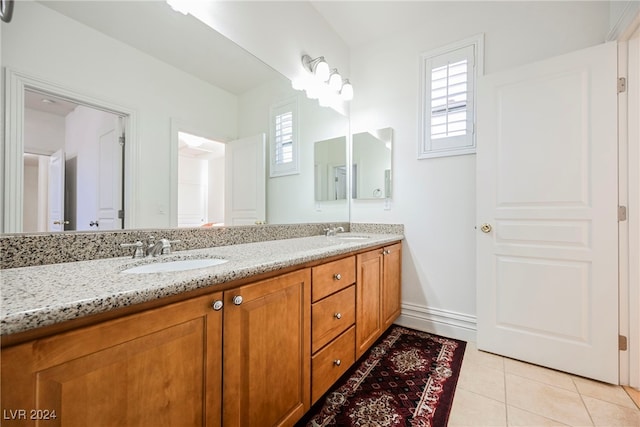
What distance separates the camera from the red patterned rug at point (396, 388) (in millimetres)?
1260

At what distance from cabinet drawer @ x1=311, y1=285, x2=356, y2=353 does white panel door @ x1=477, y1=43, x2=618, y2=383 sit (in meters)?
1.06

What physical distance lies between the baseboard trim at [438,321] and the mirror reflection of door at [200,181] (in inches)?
69.3

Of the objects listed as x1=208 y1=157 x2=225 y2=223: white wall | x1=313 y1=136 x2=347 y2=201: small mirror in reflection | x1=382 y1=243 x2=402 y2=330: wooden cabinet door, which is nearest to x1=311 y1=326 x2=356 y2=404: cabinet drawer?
x1=382 y1=243 x2=402 y2=330: wooden cabinet door

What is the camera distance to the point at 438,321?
2.16 metres

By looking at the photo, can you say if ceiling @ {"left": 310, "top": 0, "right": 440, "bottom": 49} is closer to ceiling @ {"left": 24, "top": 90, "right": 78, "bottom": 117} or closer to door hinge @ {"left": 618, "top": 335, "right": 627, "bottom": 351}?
ceiling @ {"left": 24, "top": 90, "right": 78, "bottom": 117}

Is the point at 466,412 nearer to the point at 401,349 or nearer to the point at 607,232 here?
the point at 401,349

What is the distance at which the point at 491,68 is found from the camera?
1972mm

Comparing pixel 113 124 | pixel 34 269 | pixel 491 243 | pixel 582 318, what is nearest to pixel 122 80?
pixel 113 124

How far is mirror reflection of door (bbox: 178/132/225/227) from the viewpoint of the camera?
1.32 meters

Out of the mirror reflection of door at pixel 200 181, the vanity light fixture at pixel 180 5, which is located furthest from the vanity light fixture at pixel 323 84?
the mirror reflection of door at pixel 200 181

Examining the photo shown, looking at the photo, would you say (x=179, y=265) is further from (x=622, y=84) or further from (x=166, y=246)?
(x=622, y=84)

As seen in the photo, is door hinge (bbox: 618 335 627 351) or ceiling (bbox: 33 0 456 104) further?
door hinge (bbox: 618 335 627 351)

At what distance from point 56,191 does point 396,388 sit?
1.81 m

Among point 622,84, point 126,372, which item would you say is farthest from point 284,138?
point 622,84
